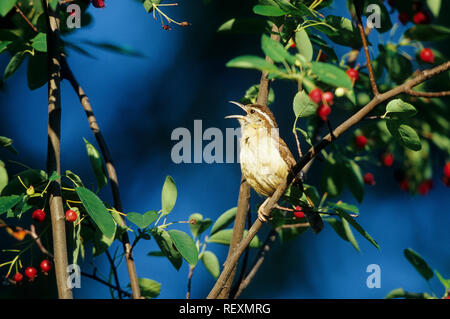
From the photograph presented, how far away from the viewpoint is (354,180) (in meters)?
3.46

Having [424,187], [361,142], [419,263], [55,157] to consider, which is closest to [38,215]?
[55,157]

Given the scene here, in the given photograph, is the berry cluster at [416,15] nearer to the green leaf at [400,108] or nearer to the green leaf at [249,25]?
the green leaf at [249,25]

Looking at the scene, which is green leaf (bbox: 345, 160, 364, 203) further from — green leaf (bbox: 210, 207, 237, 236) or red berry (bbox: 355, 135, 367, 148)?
green leaf (bbox: 210, 207, 237, 236)

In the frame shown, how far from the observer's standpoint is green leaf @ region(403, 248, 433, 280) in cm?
286

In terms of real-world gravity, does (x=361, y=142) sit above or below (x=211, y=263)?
above

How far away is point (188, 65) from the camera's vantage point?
7.05m

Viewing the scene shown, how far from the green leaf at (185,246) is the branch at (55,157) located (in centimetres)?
47

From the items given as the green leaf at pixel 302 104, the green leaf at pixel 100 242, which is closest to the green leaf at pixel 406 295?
the green leaf at pixel 302 104

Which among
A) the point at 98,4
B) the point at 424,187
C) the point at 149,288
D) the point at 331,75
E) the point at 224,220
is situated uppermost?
the point at 98,4

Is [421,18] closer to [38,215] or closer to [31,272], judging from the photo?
[38,215]

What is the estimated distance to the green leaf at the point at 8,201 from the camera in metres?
2.12

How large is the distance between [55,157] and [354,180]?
78.0 inches

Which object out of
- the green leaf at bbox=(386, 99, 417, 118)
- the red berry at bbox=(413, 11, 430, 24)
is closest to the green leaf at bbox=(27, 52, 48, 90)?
the green leaf at bbox=(386, 99, 417, 118)

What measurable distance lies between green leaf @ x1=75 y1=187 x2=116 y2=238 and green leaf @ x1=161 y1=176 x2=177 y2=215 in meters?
0.42
